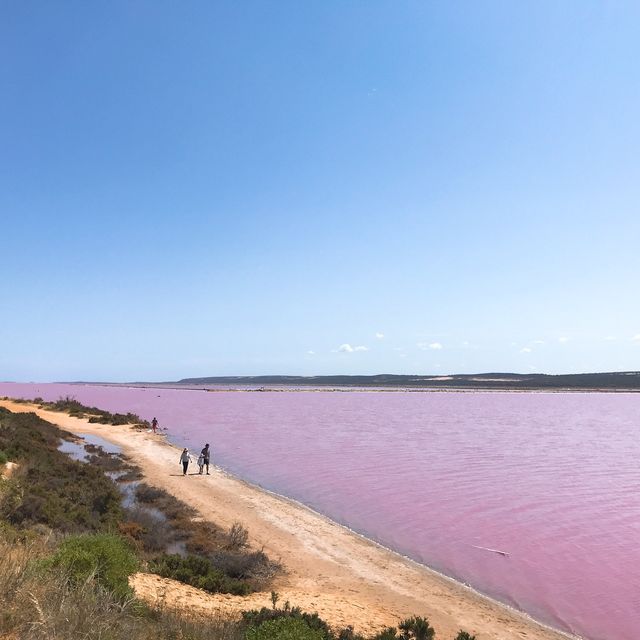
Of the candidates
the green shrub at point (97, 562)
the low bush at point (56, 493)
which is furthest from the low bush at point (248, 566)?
the green shrub at point (97, 562)

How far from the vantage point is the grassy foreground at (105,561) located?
18.1 ft

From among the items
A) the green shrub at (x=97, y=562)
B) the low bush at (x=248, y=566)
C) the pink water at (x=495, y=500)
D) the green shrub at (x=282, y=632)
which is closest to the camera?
the green shrub at (x=282, y=632)

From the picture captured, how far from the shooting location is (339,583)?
1254 cm

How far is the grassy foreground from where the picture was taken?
18.1 feet

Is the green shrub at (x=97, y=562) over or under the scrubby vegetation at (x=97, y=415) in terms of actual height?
over

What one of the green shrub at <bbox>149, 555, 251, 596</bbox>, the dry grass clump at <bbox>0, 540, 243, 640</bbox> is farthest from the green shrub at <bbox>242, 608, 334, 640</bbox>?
the green shrub at <bbox>149, 555, 251, 596</bbox>

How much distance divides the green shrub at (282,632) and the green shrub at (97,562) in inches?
79.2

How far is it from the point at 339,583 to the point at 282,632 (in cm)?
645

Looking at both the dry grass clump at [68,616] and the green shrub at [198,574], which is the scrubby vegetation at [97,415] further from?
the dry grass clump at [68,616]

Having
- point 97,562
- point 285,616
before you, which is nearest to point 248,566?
point 285,616

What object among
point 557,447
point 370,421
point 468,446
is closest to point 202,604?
point 468,446

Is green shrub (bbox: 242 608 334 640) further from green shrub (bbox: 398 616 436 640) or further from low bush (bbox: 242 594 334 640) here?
green shrub (bbox: 398 616 436 640)

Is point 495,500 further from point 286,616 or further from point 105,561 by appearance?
point 105,561

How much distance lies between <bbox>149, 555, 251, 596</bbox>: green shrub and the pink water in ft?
19.0
